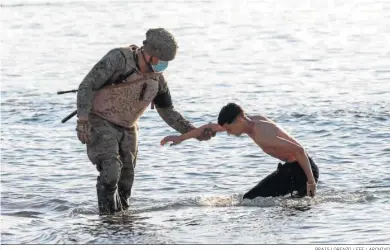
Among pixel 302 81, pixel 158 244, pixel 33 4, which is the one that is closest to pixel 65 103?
pixel 302 81

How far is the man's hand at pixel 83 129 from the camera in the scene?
1077cm

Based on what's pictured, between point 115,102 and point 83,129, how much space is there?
0.53 m

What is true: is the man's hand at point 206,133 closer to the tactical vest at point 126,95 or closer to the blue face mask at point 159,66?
the tactical vest at point 126,95

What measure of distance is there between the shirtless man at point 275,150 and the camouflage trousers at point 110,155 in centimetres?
57

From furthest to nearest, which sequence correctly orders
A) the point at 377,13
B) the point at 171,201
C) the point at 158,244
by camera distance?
the point at 377,13 → the point at 171,201 → the point at 158,244

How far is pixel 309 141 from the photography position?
648 inches

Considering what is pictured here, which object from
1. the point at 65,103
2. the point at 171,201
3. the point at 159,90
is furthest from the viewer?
the point at 65,103

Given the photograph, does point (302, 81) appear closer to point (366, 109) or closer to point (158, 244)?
point (366, 109)

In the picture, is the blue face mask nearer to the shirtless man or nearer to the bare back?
the shirtless man

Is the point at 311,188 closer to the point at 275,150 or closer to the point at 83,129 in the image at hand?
the point at 275,150

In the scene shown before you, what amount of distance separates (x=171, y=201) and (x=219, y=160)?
2.65m

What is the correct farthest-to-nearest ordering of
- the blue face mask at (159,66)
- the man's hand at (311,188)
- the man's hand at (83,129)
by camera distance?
the man's hand at (311,188) → the blue face mask at (159,66) → the man's hand at (83,129)

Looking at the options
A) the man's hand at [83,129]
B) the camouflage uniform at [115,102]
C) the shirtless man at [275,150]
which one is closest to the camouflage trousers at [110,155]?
the camouflage uniform at [115,102]

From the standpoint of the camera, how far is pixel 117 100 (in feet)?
36.6
